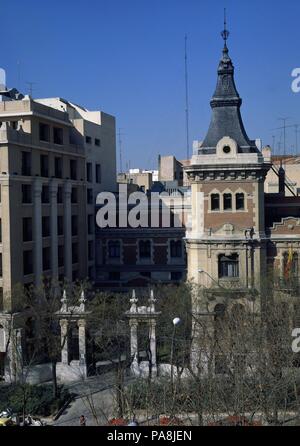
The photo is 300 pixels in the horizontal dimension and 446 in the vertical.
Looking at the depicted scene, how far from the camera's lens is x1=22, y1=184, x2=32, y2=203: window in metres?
45.8

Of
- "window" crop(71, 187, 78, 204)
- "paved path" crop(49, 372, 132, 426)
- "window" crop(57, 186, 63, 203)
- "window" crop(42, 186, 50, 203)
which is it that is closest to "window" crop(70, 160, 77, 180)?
"window" crop(71, 187, 78, 204)

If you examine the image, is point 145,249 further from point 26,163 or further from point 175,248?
point 26,163

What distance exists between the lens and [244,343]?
28.3 metres

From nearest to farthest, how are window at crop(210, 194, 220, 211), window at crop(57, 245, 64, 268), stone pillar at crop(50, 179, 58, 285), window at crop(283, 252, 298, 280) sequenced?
window at crop(283, 252, 298, 280)
window at crop(210, 194, 220, 211)
stone pillar at crop(50, 179, 58, 285)
window at crop(57, 245, 64, 268)

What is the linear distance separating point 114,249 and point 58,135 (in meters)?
11.6

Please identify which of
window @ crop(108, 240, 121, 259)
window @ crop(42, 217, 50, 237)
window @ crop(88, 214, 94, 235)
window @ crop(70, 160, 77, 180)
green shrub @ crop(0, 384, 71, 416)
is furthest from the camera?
window @ crop(88, 214, 94, 235)

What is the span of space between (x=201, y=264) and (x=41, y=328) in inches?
474

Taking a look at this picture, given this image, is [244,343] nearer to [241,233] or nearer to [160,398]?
[160,398]

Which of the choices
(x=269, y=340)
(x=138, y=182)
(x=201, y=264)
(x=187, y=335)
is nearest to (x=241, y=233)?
(x=201, y=264)

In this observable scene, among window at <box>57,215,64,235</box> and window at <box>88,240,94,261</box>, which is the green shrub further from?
window at <box>88,240,94,261</box>

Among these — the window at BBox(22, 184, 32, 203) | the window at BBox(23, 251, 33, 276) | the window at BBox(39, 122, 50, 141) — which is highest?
the window at BBox(39, 122, 50, 141)

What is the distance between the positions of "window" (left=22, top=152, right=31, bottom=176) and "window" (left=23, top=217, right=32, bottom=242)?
11.5ft

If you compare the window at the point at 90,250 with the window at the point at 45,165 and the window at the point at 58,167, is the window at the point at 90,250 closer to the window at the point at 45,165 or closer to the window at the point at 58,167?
the window at the point at 58,167

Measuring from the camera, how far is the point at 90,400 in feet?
109
